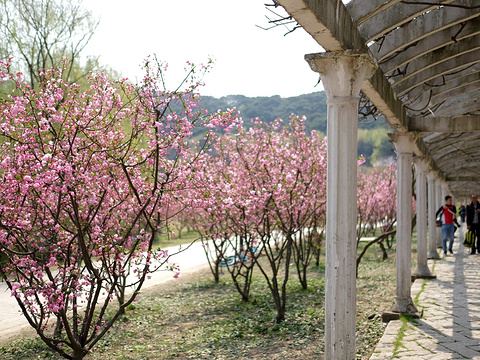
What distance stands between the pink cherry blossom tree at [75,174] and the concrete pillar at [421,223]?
544 centimetres

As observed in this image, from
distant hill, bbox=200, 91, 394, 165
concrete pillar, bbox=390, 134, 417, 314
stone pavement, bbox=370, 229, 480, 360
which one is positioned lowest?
stone pavement, bbox=370, 229, 480, 360

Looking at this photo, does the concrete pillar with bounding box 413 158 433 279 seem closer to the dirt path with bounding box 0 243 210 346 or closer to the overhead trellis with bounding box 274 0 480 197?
the overhead trellis with bounding box 274 0 480 197

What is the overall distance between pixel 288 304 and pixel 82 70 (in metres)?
16.1

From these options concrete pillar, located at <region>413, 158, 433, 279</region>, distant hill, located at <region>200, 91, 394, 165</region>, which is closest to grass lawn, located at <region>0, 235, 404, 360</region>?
concrete pillar, located at <region>413, 158, 433, 279</region>

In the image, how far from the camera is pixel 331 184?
383 cm

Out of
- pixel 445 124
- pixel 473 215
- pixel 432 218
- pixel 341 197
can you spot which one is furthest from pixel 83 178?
pixel 473 215

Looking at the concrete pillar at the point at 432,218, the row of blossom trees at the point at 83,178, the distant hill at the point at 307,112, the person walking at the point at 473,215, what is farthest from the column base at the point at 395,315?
the distant hill at the point at 307,112

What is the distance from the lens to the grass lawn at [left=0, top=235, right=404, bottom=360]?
6.57m

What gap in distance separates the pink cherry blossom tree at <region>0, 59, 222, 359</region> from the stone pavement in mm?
2695

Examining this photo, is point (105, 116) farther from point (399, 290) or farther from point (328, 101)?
point (399, 290)

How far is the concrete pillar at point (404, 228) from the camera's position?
6.69 metres

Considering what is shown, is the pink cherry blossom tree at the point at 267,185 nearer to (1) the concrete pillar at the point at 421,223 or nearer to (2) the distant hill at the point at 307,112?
(1) the concrete pillar at the point at 421,223

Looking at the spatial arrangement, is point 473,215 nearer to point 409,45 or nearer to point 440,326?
point 440,326

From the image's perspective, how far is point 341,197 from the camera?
12.4 feet
